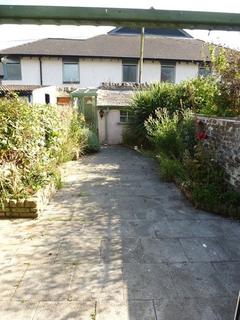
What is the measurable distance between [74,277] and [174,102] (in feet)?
36.1

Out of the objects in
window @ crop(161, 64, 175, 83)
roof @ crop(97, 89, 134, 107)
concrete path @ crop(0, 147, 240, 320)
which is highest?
window @ crop(161, 64, 175, 83)

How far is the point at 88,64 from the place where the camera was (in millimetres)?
23266

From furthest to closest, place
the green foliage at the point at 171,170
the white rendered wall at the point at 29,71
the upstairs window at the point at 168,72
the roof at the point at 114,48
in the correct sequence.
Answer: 1. the upstairs window at the point at 168,72
2. the roof at the point at 114,48
3. the white rendered wall at the point at 29,71
4. the green foliage at the point at 171,170

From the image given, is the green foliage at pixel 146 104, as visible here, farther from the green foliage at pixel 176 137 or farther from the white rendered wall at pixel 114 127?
the green foliage at pixel 176 137

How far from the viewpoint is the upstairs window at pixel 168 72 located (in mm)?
24031

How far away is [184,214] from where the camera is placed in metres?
5.88

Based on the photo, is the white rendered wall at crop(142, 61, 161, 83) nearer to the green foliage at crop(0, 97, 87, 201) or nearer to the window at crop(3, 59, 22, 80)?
the window at crop(3, 59, 22, 80)

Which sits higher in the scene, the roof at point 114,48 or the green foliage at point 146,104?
the roof at point 114,48

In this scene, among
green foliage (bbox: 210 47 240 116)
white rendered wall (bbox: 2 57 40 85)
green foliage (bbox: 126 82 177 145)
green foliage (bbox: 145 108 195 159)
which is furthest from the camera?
white rendered wall (bbox: 2 57 40 85)

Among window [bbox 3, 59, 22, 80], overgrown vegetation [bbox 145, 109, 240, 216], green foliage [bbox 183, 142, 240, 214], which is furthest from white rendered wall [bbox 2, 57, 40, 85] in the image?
green foliage [bbox 183, 142, 240, 214]

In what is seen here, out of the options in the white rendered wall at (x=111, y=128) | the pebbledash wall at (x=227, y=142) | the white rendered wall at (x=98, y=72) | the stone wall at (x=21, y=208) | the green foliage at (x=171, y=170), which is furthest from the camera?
the white rendered wall at (x=98, y=72)

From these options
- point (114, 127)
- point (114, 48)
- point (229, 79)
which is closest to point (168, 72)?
point (114, 48)

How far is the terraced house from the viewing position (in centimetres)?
2294

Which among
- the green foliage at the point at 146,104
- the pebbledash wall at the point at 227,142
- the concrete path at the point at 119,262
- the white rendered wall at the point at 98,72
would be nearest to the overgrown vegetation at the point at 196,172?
the pebbledash wall at the point at 227,142
